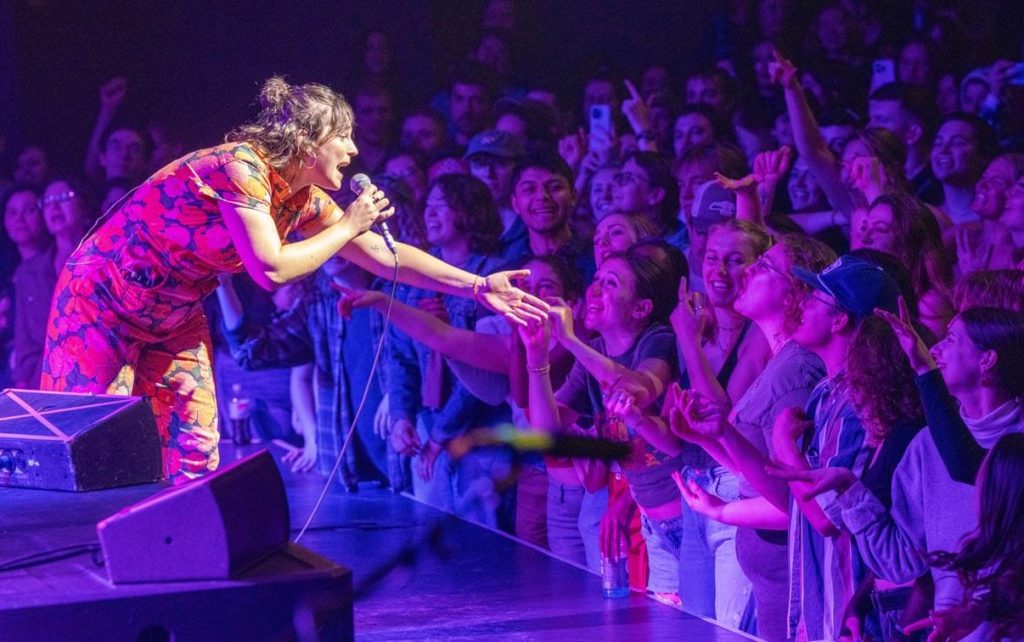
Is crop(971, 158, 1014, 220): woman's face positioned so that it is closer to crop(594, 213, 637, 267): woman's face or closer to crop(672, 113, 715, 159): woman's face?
crop(594, 213, 637, 267): woman's face

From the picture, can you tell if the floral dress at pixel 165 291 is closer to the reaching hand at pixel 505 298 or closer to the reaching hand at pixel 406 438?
the reaching hand at pixel 505 298

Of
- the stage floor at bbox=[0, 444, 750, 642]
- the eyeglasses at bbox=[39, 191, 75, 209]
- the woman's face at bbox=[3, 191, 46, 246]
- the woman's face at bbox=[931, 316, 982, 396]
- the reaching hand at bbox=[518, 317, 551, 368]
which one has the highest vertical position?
the eyeglasses at bbox=[39, 191, 75, 209]

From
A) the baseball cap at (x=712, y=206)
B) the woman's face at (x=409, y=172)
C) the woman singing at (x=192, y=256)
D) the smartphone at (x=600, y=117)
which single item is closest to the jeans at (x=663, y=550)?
the woman singing at (x=192, y=256)

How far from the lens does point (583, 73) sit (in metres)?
6.61

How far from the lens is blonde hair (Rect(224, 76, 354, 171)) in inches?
102

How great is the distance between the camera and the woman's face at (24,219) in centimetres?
556

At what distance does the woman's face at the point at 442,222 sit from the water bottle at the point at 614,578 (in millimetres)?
1710

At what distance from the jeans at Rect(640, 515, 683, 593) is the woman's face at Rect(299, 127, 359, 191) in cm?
113

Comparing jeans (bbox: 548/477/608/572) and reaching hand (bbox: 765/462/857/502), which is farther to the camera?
jeans (bbox: 548/477/608/572)

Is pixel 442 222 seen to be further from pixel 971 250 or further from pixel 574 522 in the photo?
pixel 971 250

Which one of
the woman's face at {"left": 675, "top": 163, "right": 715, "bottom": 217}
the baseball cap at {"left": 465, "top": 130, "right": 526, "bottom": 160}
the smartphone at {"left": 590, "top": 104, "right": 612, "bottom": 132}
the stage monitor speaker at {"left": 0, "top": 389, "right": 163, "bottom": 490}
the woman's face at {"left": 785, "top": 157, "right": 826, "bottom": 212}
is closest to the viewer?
the stage monitor speaker at {"left": 0, "top": 389, "right": 163, "bottom": 490}

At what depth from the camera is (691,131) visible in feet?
15.0

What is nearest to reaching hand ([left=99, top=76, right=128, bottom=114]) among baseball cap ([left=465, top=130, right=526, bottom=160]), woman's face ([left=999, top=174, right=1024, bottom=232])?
baseball cap ([left=465, top=130, right=526, bottom=160])

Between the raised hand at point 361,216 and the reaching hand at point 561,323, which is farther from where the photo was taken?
the reaching hand at point 561,323
